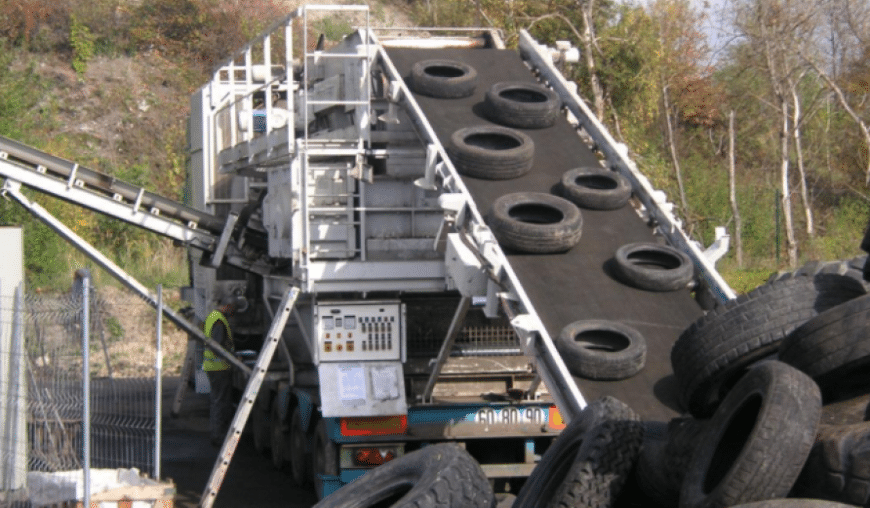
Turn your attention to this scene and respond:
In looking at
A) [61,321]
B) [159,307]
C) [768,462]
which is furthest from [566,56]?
[768,462]

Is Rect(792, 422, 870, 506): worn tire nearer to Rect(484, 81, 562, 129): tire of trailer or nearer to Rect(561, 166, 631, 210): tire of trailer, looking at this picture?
Rect(561, 166, 631, 210): tire of trailer

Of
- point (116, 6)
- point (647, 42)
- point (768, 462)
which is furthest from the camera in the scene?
point (116, 6)

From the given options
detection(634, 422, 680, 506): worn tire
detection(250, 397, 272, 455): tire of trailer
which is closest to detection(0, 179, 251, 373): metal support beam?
detection(250, 397, 272, 455): tire of trailer

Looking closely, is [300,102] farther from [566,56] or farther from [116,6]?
[116,6]

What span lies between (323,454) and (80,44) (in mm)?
30006

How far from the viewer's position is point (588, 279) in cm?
945

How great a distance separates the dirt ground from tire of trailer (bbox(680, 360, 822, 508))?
7.07 m

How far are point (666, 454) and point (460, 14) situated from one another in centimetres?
1944

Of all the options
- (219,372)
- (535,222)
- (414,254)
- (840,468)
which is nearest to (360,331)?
(414,254)

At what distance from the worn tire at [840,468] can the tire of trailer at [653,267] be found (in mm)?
3662

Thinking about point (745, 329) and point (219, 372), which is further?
point (219, 372)

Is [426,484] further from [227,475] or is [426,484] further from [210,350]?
[210,350]

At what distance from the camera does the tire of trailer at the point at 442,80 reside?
11.7 meters

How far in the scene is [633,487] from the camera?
22.3 feet
